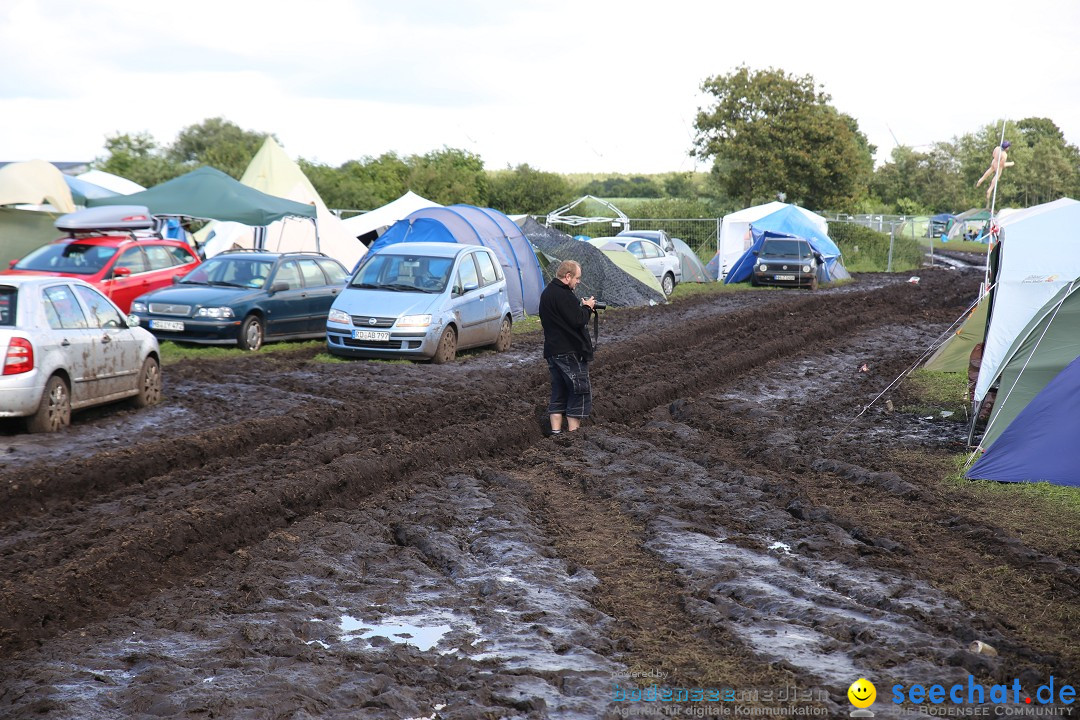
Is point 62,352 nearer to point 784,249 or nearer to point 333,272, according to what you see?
point 333,272

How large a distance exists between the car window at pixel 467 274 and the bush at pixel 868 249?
1310 inches

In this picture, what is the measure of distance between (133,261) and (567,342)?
1025cm

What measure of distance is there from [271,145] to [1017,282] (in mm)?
23078

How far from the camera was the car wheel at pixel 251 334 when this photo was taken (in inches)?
662

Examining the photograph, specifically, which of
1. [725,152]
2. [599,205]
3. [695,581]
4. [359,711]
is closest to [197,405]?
[695,581]

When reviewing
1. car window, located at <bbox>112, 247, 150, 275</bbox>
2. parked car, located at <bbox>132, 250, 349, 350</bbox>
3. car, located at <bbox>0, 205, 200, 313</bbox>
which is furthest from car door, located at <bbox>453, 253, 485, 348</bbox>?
car window, located at <bbox>112, 247, 150, 275</bbox>

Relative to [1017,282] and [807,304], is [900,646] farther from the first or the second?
[807,304]

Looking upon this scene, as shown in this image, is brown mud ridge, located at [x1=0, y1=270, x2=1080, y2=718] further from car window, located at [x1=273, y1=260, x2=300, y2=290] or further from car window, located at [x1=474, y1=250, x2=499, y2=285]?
car window, located at [x1=474, y1=250, x2=499, y2=285]

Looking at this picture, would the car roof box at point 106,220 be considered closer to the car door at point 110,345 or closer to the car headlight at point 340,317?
the car headlight at point 340,317

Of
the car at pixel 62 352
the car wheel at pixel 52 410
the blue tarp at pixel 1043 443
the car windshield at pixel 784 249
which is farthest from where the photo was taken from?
the car windshield at pixel 784 249

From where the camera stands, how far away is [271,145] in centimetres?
2997

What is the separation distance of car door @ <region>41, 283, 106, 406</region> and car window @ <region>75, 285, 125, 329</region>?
0.51 feet

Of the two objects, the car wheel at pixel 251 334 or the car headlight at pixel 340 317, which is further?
the car wheel at pixel 251 334

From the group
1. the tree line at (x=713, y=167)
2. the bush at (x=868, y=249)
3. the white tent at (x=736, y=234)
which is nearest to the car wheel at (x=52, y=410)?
the white tent at (x=736, y=234)
